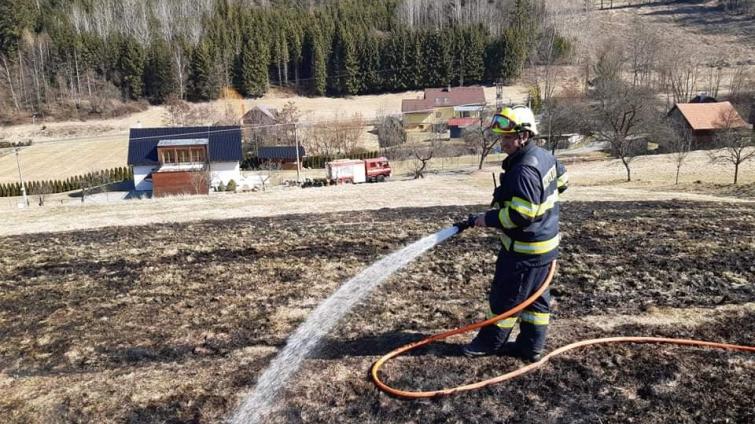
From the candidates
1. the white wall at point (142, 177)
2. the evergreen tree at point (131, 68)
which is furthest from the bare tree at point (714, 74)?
the evergreen tree at point (131, 68)

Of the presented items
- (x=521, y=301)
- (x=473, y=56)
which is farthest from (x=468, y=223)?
(x=473, y=56)

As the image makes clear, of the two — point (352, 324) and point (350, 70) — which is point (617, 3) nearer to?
point (350, 70)

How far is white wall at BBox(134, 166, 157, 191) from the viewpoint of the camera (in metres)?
40.1

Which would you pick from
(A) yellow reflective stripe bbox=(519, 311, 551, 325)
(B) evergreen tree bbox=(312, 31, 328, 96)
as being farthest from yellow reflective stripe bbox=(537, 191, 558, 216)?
(B) evergreen tree bbox=(312, 31, 328, 96)

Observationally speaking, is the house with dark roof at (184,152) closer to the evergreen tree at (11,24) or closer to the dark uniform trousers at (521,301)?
the dark uniform trousers at (521,301)

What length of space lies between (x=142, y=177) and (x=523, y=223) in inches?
1603

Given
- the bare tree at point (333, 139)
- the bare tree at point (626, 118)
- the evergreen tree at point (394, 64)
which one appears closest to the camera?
the bare tree at point (626, 118)

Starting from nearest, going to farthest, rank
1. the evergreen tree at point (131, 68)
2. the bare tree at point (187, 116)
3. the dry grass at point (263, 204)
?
the dry grass at point (263, 204) < the bare tree at point (187, 116) < the evergreen tree at point (131, 68)

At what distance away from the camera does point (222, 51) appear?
297ft

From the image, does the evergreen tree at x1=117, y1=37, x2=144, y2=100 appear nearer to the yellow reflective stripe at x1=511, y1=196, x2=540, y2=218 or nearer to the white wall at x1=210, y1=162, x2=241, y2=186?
the white wall at x1=210, y1=162, x2=241, y2=186

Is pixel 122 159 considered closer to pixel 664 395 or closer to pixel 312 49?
pixel 312 49

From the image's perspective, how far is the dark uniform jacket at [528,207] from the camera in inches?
170

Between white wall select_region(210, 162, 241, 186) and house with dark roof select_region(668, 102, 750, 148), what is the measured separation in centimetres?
3730

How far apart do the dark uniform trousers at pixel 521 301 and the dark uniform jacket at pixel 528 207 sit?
Result: 0.27 ft
